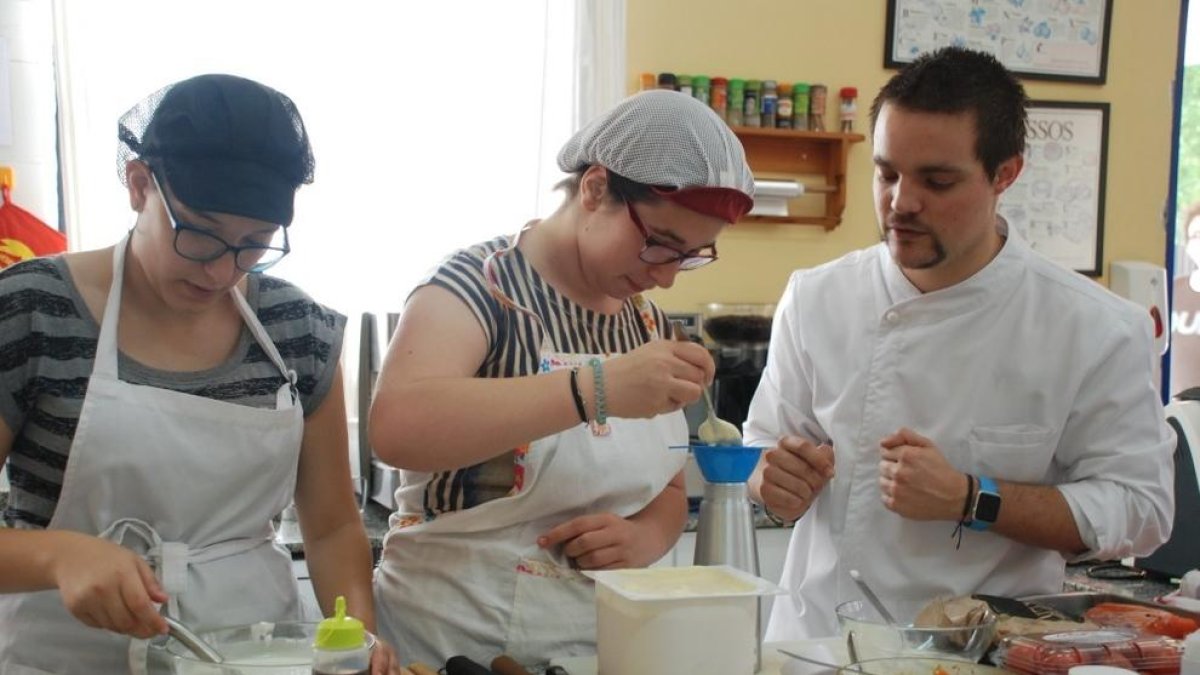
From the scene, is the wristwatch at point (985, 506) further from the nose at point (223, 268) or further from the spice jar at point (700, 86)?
the spice jar at point (700, 86)

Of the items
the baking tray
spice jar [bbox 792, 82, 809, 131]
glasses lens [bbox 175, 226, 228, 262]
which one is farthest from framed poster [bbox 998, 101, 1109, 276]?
glasses lens [bbox 175, 226, 228, 262]

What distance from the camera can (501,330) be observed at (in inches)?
50.5

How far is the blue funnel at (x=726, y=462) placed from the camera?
118 cm

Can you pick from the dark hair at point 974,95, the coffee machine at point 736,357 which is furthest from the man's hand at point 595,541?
the coffee machine at point 736,357

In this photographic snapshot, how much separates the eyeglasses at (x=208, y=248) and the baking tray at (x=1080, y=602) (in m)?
0.99

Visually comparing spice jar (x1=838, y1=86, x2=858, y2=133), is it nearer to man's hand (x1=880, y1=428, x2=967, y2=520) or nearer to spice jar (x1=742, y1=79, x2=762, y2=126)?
spice jar (x1=742, y1=79, x2=762, y2=126)

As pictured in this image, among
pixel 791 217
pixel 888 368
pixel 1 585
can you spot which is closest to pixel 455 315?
pixel 1 585

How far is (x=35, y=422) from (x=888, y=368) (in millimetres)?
1167

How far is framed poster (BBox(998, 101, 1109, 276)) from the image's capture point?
344cm

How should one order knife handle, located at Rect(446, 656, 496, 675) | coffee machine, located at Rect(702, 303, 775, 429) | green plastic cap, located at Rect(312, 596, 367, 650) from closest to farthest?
green plastic cap, located at Rect(312, 596, 367, 650) → knife handle, located at Rect(446, 656, 496, 675) → coffee machine, located at Rect(702, 303, 775, 429)

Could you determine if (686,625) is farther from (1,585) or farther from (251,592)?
(1,585)

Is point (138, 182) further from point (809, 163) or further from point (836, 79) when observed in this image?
point (836, 79)

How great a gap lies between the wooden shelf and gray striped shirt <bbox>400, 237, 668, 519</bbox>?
1933 millimetres

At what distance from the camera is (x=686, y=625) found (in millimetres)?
999
